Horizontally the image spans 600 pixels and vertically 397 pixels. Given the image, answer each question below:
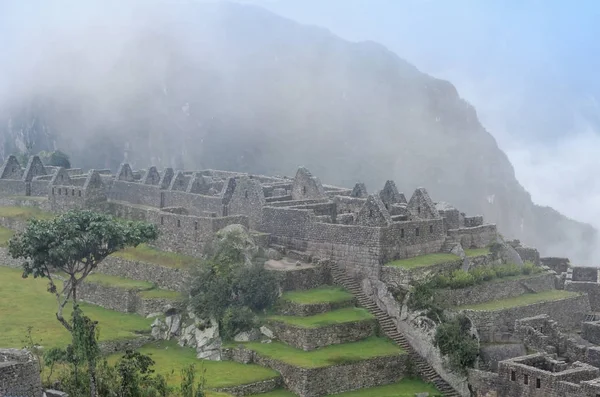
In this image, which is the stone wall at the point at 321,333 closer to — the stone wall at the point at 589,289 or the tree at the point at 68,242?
the tree at the point at 68,242

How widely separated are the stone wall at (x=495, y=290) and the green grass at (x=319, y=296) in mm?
4312

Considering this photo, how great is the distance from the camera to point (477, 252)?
5044 centimetres

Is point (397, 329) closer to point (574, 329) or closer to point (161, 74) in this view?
point (574, 329)

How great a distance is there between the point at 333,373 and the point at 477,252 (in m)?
13.0

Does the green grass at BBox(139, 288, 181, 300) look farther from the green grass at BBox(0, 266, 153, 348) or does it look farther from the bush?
the bush

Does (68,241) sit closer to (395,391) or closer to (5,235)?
(395,391)

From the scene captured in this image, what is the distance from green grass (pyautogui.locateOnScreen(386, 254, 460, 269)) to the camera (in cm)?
4634

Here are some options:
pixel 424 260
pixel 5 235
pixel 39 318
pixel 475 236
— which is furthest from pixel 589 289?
pixel 5 235

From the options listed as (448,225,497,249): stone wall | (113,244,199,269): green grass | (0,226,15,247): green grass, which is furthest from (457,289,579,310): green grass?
(0,226,15,247): green grass

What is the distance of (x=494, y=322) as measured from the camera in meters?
45.0

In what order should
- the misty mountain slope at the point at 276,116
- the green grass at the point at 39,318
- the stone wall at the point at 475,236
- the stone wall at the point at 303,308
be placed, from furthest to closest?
the misty mountain slope at the point at 276,116 → the stone wall at the point at 475,236 → the stone wall at the point at 303,308 → the green grass at the point at 39,318

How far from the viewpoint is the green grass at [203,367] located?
39.8 m

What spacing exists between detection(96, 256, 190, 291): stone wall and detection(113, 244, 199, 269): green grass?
0.97 ft

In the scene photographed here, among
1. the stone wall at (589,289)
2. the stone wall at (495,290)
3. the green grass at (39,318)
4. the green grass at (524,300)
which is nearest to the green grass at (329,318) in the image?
the stone wall at (495,290)
